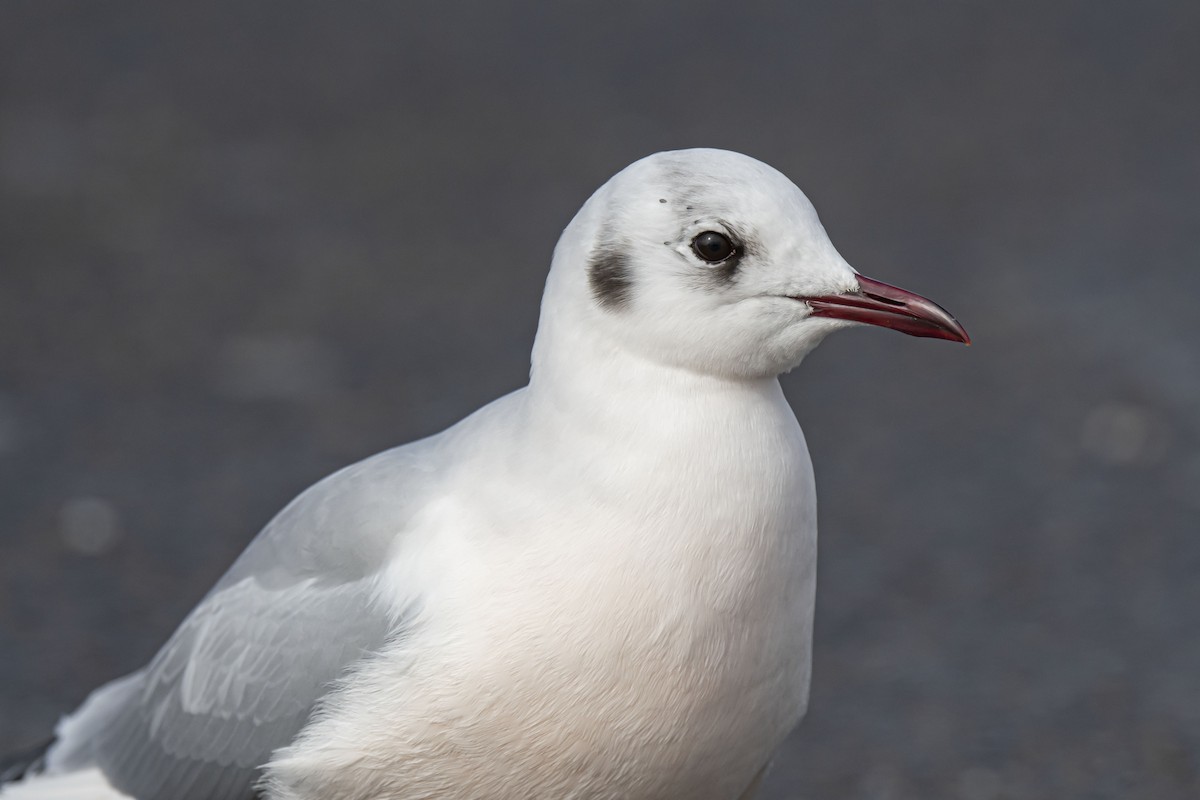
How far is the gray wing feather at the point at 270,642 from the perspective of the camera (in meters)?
2.51

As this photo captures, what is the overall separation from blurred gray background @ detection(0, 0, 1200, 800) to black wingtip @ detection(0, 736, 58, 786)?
0.59 meters

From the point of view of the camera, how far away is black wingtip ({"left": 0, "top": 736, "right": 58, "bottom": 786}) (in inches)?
118

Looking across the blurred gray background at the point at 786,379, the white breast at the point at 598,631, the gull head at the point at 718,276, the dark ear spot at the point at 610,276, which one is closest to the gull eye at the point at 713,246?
the gull head at the point at 718,276

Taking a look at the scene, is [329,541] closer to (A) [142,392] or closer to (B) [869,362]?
(A) [142,392]

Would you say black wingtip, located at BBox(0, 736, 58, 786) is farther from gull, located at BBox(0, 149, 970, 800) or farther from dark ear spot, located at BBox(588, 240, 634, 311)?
dark ear spot, located at BBox(588, 240, 634, 311)

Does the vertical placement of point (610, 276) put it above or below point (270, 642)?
above

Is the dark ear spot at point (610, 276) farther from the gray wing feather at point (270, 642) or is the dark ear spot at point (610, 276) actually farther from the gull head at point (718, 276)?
the gray wing feather at point (270, 642)

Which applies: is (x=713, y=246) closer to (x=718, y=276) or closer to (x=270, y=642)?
(x=718, y=276)

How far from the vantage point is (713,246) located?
224cm

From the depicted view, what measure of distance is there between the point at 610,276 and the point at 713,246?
0.50ft

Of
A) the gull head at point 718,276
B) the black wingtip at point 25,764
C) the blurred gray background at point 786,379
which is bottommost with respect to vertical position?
the black wingtip at point 25,764

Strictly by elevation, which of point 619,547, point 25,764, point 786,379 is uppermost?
point 786,379

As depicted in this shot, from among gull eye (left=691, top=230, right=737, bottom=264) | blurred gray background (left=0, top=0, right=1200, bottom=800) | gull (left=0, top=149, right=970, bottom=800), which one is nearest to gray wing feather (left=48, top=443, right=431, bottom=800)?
gull (left=0, top=149, right=970, bottom=800)

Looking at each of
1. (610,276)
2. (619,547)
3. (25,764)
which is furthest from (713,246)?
(25,764)
